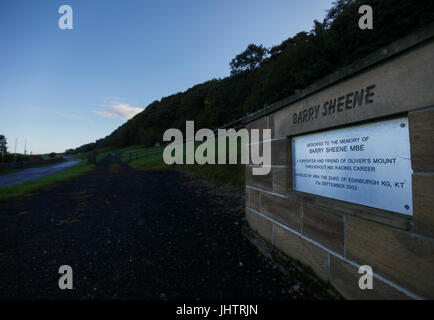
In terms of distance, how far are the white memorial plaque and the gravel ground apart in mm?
1260

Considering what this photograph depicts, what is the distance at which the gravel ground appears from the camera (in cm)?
244

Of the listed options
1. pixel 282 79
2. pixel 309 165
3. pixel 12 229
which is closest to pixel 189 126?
pixel 282 79

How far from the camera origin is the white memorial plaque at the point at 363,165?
62.4 inches

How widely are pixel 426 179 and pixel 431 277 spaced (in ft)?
2.24

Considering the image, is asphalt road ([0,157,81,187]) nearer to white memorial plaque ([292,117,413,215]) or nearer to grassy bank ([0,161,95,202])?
grassy bank ([0,161,95,202])

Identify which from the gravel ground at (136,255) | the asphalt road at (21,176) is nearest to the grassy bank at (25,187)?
the asphalt road at (21,176)

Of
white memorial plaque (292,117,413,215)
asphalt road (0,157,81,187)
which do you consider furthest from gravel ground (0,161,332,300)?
asphalt road (0,157,81,187)

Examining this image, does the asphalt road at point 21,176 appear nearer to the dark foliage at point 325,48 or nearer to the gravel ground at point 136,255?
the gravel ground at point 136,255

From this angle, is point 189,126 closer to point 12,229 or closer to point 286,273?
point 12,229

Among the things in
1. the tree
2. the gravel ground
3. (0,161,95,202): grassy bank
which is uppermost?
the tree

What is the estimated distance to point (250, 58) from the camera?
2055 inches

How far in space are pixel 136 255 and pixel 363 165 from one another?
3492 mm

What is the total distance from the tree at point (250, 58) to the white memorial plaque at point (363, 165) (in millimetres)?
55474

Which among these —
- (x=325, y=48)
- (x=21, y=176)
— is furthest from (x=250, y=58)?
(x=21, y=176)
